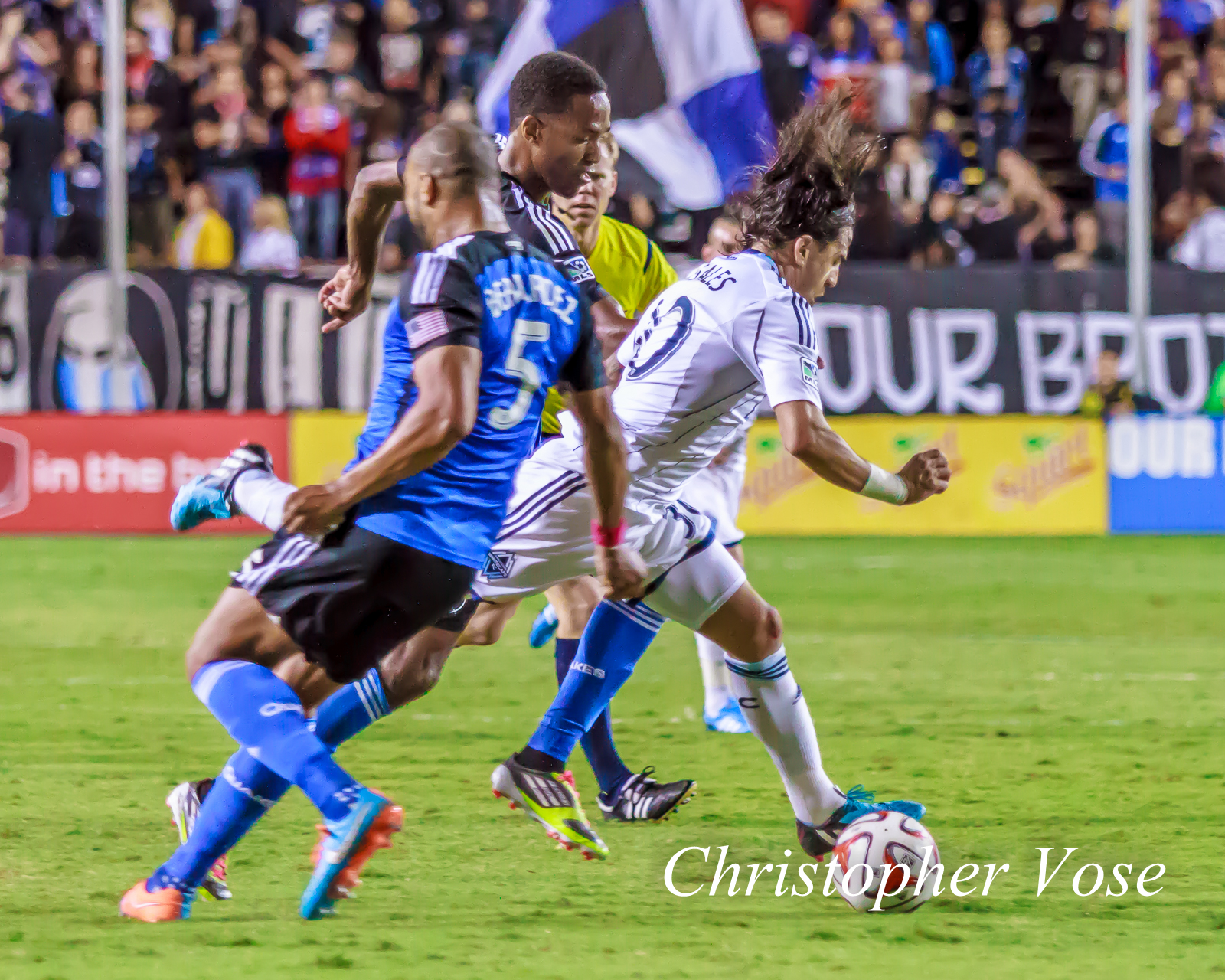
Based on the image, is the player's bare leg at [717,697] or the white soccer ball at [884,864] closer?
the white soccer ball at [884,864]

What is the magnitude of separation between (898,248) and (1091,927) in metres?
14.2

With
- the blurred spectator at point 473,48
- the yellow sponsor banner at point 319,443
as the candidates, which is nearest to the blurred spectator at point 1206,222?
the blurred spectator at point 473,48

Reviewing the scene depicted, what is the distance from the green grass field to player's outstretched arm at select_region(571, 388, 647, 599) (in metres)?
0.89

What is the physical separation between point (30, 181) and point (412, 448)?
1504 centimetres

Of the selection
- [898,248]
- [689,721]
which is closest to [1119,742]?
[689,721]

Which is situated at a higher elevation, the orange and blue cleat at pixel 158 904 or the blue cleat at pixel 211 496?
the blue cleat at pixel 211 496

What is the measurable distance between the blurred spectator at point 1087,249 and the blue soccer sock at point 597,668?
13.3m

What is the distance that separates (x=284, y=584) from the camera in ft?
14.0

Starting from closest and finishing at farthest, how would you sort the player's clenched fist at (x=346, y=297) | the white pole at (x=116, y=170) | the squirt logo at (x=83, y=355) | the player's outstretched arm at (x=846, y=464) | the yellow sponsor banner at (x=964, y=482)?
the player's outstretched arm at (x=846, y=464) → the player's clenched fist at (x=346, y=297) → the yellow sponsor banner at (x=964, y=482) → the white pole at (x=116, y=170) → the squirt logo at (x=83, y=355)

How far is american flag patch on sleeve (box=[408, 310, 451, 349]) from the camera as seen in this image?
4.19 metres

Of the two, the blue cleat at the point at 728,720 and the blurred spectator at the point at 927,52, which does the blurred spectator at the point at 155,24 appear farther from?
the blue cleat at the point at 728,720

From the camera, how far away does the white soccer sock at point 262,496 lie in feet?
13.8

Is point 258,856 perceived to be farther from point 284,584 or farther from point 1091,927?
point 1091,927

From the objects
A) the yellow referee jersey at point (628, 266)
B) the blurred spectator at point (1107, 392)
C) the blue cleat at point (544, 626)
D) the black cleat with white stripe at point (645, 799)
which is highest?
the yellow referee jersey at point (628, 266)
